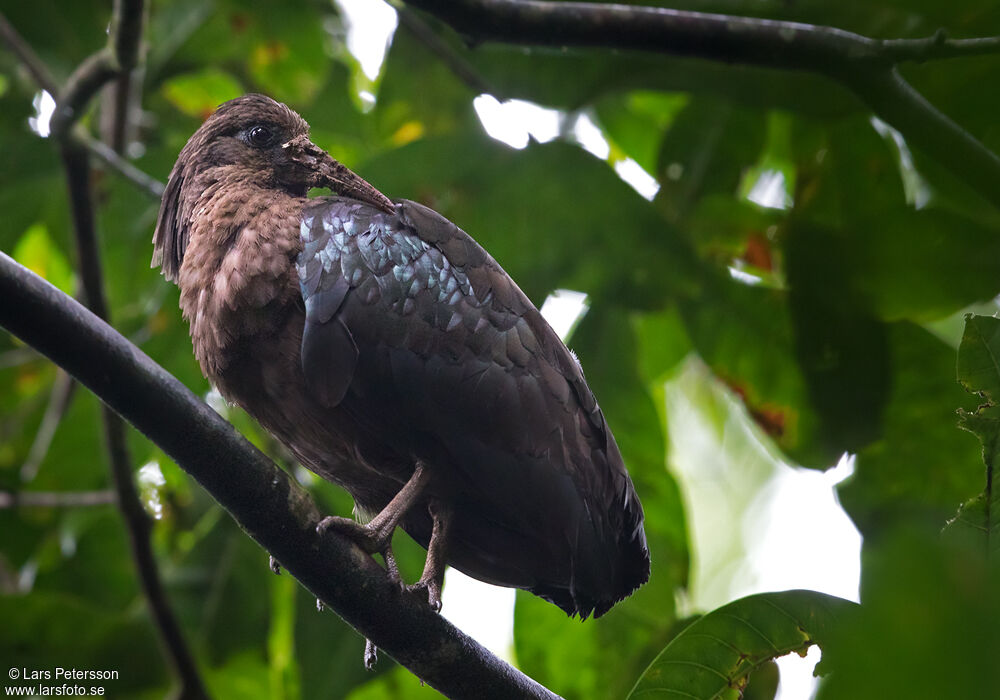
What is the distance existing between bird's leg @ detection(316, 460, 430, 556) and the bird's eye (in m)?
1.45

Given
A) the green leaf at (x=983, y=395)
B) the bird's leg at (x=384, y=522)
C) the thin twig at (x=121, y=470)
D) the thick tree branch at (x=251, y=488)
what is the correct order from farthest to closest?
the thin twig at (x=121, y=470) → the bird's leg at (x=384, y=522) → the green leaf at (x=983, y=395) → the thick tree branch at (x=251, y=488)

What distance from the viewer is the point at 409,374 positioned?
3389 millimetres

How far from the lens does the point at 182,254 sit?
390cm

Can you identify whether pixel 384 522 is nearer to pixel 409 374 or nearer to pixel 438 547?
pixel 438 547

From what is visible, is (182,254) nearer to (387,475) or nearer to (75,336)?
(387,475)

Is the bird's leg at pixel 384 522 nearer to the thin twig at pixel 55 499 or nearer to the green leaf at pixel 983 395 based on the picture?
the green leaf at pixel 983 395

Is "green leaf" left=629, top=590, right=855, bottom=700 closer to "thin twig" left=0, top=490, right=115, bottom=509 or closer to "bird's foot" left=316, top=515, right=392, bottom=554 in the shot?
"bird's foot" left=316, top=515, right=392, bottom=554

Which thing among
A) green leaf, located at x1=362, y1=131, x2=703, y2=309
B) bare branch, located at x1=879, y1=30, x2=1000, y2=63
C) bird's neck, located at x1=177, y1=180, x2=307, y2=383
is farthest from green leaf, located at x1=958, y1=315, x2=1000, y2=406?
green leaf, located at x1=362, y1=131, x2=703, y2=309

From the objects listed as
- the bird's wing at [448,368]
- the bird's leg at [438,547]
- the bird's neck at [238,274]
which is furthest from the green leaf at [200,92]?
the bird's leg at [438,547]

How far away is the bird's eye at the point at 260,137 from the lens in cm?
400

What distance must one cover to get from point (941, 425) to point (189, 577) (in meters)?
4.66

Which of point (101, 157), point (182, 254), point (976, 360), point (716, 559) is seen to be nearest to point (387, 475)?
point (182, 254)

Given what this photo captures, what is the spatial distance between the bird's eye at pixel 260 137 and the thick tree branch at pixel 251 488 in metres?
1.58

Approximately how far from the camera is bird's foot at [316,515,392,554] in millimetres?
3152
